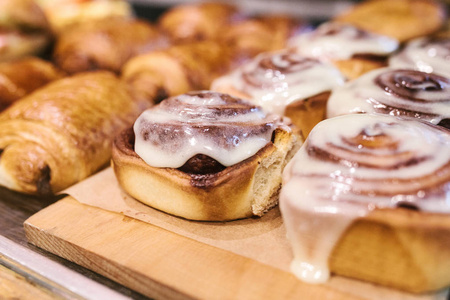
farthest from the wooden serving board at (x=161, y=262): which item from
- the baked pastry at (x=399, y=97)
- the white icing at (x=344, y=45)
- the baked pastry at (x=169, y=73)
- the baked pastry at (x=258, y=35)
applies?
the baked pastry at (x=258, y=35)

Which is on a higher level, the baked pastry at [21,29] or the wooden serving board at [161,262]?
the baked pastry at [21,29]

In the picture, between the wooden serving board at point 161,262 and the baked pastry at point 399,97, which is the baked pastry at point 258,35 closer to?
the baked pastry at point 399,97

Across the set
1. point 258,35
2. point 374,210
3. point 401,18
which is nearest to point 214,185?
point 374,210

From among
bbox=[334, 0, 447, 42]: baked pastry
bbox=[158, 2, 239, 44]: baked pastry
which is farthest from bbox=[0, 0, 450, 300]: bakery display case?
bbox=[158, 2, 239, 44]: baked pastry

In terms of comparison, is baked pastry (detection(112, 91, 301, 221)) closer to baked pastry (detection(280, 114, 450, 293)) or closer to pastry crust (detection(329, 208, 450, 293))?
baked pastry (detection(280, 114, 450, 293))

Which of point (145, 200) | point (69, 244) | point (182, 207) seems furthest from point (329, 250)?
point (69, 244)

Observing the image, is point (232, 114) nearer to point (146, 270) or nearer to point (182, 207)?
point (182, 207)
